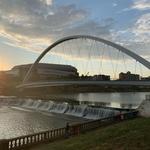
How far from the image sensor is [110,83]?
59000 mm

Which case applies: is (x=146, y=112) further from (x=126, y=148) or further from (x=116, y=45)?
(x=126, y=148)

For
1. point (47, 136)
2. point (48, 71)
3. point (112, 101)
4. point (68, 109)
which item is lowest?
point (47, 136)

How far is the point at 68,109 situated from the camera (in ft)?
174

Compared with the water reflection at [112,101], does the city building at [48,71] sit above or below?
above

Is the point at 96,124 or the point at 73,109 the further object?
the point at 73,109

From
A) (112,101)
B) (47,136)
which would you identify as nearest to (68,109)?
(112,101)

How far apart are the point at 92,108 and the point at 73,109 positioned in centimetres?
495

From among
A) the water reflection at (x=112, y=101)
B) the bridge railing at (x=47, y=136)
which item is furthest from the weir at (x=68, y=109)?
the bridge railing at (x=47, y=136)

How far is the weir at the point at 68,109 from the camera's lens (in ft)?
148

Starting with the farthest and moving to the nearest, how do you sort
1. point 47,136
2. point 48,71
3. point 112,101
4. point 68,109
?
point 48,71 < point 112,101 < point 68,109 < point 47,136

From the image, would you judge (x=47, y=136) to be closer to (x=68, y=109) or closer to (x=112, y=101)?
(x=68, y=109)

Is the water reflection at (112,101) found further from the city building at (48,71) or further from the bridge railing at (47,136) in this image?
the city building at (48,71)

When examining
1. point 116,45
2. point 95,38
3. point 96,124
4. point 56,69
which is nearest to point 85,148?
point 96,124

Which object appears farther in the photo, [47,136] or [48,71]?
[48,71]
